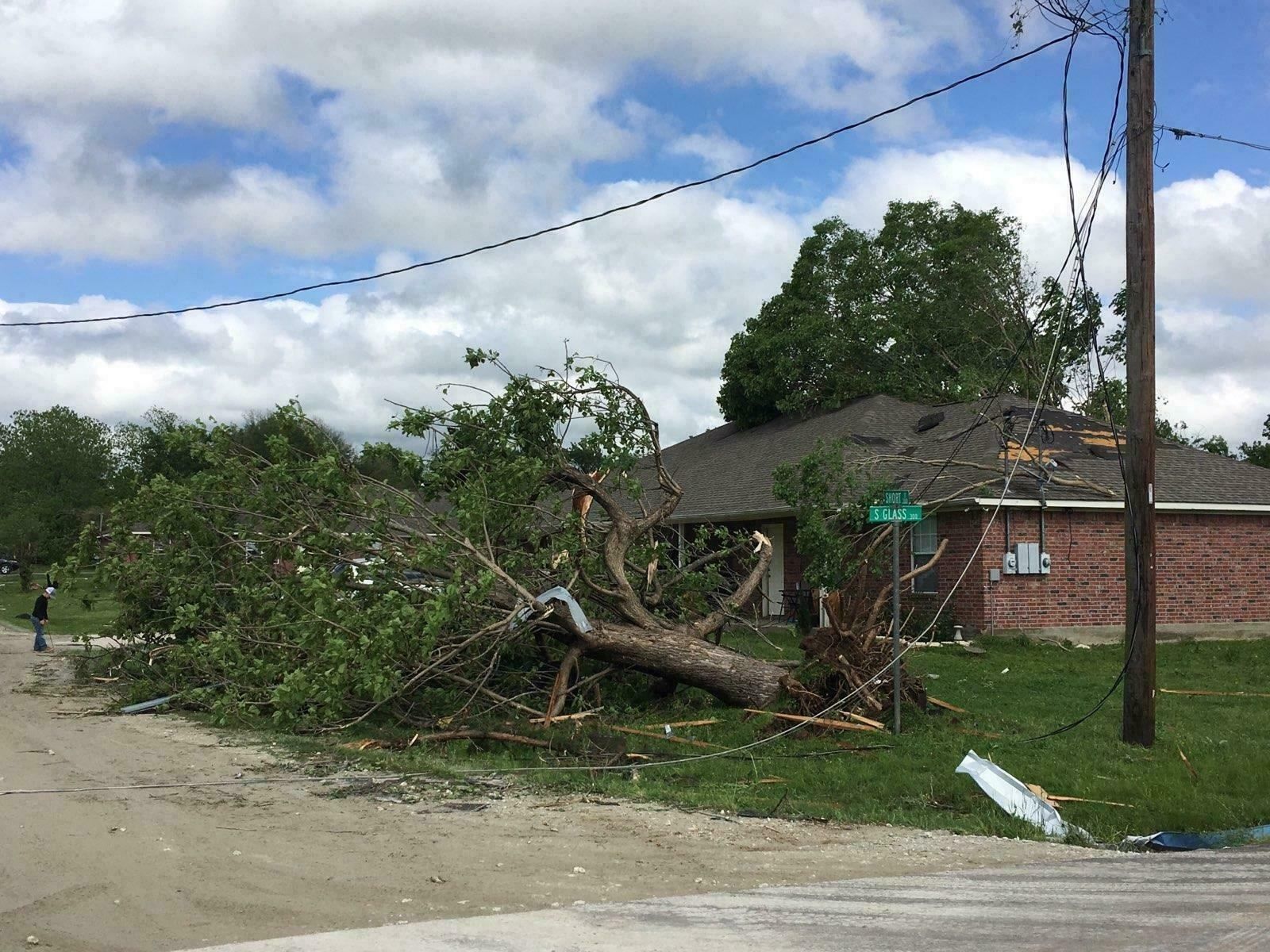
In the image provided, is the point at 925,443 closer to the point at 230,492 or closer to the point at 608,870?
the point at 230,492

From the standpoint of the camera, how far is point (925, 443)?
78.8ft

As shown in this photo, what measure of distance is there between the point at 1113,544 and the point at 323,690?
49.2 feet

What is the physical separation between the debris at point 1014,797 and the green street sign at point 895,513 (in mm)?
2786

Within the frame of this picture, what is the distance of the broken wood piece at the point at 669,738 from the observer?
1081 cm

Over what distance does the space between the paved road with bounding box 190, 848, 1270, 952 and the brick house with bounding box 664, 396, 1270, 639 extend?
38.0ft

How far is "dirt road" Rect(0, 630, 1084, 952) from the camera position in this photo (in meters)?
5.89

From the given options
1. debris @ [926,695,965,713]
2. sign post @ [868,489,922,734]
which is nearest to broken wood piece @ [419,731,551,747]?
sign post @ [868,489,922,734]

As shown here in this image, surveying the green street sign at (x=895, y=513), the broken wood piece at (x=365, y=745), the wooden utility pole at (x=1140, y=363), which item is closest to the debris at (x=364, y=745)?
the broken wood piece at (x=365, y=745)

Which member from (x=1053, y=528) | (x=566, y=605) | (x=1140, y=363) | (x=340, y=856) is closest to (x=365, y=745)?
(x=566, y=605)

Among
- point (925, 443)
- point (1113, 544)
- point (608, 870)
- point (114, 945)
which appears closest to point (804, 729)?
point (608, 870)

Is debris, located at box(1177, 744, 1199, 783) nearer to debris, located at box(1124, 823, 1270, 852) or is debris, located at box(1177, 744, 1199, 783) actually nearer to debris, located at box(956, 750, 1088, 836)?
debris, located at box(1124, 823, 1270, 852)

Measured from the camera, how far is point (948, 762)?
390 inches

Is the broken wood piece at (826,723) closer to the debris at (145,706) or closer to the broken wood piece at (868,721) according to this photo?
the broken wood piece at (868,721)

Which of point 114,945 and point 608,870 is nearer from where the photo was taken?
point 114,945
